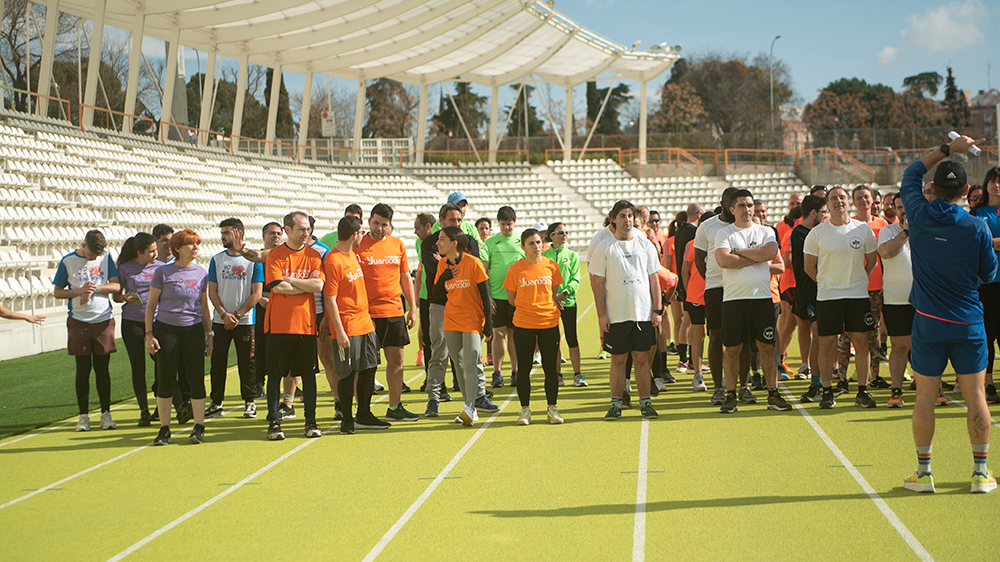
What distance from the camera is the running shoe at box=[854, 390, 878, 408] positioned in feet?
22.7

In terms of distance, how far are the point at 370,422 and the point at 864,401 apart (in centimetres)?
442

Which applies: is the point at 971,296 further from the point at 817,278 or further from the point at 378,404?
the point at 378,404

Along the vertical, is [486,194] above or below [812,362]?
above

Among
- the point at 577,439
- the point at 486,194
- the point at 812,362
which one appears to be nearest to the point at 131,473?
the point at 577,439

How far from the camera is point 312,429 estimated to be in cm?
671

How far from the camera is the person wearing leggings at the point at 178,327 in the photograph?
6.65 metres

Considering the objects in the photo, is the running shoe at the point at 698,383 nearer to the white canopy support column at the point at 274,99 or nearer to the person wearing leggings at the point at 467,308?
the person wearing leggings at the point at 467,308

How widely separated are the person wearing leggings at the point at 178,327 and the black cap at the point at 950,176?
5.55m

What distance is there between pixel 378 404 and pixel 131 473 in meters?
2.86

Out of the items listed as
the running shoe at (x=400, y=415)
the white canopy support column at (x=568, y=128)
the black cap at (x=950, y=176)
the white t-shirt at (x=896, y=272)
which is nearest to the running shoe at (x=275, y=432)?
the running shoe at (x=400, y=415)

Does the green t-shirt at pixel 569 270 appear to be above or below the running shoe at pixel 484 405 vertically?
above

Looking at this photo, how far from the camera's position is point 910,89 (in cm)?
7131

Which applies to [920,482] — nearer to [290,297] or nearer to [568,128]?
[290,297]

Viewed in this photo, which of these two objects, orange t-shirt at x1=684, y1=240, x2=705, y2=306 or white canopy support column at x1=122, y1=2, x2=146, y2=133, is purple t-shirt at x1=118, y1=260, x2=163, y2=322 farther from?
white canopy support column at x1=122, y1=2, x2=146, y2=133
